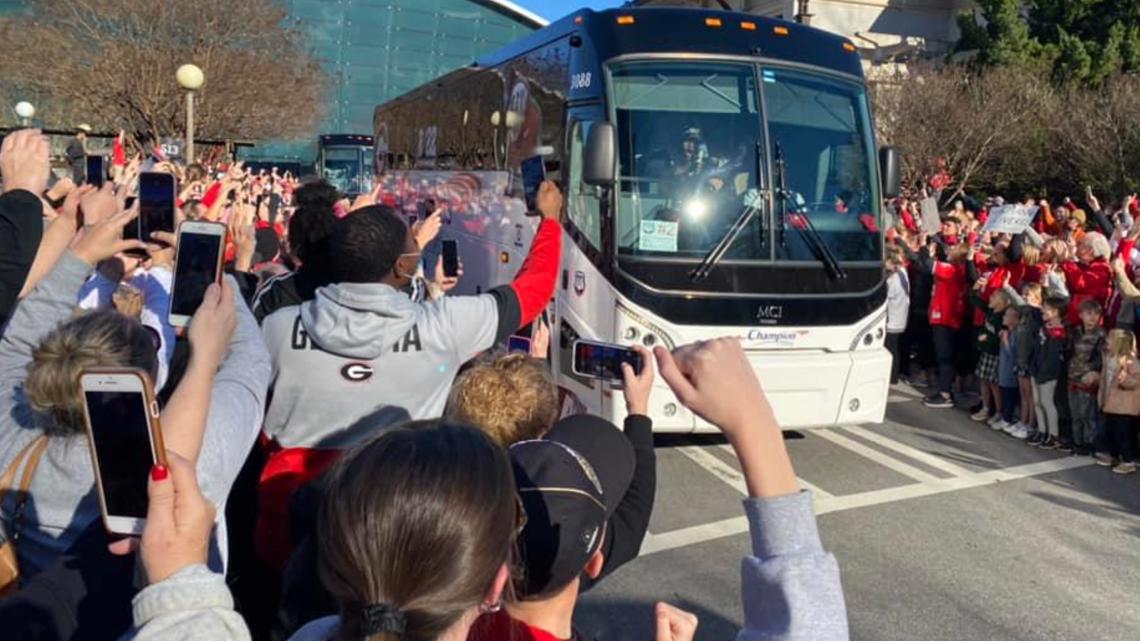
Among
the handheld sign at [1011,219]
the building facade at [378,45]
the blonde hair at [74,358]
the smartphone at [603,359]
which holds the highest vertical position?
the building facade at [378,45]

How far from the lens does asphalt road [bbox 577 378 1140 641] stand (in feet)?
17.0

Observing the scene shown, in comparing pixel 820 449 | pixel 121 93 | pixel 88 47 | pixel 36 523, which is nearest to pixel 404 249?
pixel 36 523

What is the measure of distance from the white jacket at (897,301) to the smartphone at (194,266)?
1001cm

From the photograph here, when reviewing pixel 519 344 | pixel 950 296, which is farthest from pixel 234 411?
pixel 950 296

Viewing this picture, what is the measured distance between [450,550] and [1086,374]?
872cm

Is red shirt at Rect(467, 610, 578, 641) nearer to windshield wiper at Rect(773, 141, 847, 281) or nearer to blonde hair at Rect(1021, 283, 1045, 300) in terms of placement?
windshield wiper at Rect(773, 141, 847, 281)

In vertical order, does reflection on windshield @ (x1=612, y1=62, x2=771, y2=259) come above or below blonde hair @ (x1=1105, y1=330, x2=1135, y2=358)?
above

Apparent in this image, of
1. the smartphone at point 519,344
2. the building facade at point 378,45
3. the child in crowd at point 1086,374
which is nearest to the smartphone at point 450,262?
the smartphone at point 519,344

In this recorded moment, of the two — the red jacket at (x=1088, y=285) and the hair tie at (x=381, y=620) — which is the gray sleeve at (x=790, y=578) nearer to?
the hair tie at (x=381, y=620)

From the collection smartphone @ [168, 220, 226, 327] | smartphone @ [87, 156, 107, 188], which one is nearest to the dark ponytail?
smartphone @ [168, 220, 226, 327]

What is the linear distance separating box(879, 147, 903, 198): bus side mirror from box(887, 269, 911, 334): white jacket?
3678 mm

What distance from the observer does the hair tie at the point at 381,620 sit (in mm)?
1394

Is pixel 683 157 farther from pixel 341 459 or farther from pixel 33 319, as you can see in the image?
pixel 341 459

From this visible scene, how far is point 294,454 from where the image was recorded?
10.1 ft
